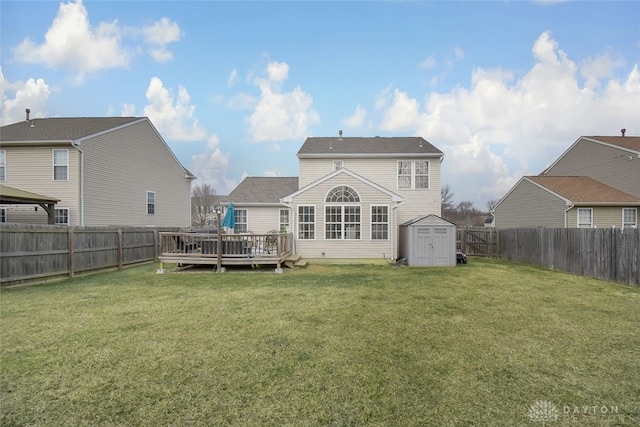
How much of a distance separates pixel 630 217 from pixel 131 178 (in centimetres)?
2795

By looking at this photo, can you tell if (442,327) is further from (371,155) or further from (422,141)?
(422,141)

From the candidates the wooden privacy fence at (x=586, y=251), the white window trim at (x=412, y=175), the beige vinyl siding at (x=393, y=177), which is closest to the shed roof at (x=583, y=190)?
the wooden privacy fence at (x=586, y=251)

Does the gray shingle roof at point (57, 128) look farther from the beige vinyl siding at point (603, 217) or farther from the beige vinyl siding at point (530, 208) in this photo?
the beige vinyl siding at point (603, 217)

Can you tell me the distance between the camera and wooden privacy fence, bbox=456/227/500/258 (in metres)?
18.7

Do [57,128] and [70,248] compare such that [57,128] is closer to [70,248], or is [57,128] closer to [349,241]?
[70,248]

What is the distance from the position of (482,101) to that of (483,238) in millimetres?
7642

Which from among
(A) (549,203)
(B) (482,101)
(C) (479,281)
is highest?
(B) (482,101)

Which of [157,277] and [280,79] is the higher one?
[280,79]

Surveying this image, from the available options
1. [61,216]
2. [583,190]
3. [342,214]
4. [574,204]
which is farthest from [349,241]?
[583,190]

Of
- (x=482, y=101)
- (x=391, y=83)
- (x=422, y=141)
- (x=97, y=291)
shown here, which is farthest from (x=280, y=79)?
(x=97, y=291)

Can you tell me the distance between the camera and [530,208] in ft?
66.8

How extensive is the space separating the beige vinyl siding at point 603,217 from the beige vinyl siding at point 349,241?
10.4m

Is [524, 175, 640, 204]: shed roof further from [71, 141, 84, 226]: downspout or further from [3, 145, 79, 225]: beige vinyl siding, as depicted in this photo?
[3, 145, 79, 225]: beige vinyl siding

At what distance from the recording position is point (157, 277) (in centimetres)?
1122
